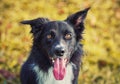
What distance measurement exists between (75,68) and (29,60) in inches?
25.8

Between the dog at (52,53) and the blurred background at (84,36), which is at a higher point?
the dog at (52,53)

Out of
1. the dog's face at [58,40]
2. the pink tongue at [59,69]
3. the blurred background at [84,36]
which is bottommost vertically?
the blurred background at [84,36]

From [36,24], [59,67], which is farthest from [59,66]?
[36,24]

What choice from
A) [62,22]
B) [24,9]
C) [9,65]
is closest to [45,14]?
[24,9]

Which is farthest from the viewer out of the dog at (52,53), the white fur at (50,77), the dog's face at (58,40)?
the white fur at (50,77)

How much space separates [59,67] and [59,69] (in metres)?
0.05

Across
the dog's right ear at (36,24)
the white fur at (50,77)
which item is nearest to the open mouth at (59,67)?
the white fur at (50,77)

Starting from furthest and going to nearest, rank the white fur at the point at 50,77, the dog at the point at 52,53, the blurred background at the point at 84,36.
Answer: the blurred background at the point at 84,36 → the white fur at the point at 50,77 → the dog at the point at 52,53

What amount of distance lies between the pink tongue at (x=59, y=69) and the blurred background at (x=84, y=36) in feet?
7.99

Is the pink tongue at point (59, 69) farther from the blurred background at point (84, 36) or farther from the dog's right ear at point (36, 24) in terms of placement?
the blurred background at point (84, 36)

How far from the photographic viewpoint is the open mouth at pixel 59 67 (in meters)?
7.46

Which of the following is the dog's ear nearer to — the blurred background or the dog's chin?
the dog's chin

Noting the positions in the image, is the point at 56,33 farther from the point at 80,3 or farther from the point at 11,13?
the point at 80,3

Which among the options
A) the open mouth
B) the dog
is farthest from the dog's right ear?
the open mouth
